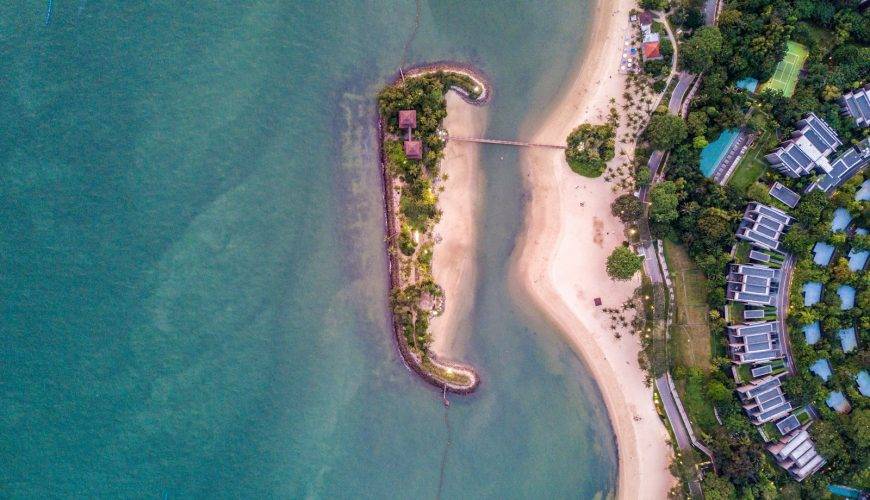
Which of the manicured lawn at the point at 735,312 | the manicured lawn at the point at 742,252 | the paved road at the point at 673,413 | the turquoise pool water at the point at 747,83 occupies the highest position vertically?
the turquoise pool water at the point at 747,83

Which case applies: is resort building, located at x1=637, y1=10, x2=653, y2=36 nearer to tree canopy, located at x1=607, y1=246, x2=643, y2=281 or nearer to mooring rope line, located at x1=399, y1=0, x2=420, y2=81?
tree canopy, located at x1=607, y1=246, x2=643, y2=281

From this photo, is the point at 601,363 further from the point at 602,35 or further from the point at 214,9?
the point at 214,9

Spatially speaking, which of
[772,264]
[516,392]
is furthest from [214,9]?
[772,264]

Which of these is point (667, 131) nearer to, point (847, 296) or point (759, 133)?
point (759, 133)

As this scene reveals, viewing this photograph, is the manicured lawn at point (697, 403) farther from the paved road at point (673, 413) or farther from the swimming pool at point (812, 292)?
the swimming pool at point (812, 292)

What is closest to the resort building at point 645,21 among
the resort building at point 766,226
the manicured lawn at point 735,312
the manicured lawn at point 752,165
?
the manicured lawn at point 752,165

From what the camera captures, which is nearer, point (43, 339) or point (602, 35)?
point (43, 339)

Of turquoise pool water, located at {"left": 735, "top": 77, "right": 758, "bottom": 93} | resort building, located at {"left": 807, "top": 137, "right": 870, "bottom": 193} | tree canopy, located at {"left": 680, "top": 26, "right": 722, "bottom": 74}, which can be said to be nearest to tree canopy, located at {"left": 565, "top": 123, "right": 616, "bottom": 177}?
tree canopy, located at {"left": 680, "top": 26, "right": 722, "bottom": 74}
